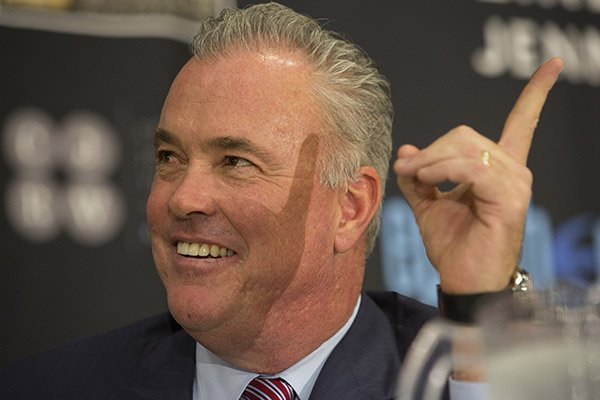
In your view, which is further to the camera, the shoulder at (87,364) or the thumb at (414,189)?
the shoulder at (87,364)

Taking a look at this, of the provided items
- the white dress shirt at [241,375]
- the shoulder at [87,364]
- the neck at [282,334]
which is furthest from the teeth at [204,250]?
the shoulder at [87,364]

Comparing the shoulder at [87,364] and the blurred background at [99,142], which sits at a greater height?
the blurred background at [99,142]

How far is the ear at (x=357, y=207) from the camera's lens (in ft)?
5.84

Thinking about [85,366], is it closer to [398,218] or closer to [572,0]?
[398,218]

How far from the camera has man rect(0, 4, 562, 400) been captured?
1.65 m

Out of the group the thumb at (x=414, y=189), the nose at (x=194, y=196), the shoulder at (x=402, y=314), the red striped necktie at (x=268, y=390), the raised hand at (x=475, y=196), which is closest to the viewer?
the raised hand at (x=475, y=196)

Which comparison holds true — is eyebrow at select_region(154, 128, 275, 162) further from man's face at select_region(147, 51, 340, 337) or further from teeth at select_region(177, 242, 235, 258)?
teeth at select_region(177, 242, 235, 258)

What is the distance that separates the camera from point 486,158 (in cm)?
129

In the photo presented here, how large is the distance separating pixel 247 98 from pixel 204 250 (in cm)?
26

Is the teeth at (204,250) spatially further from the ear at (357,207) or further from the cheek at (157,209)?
the ear at (357,207)

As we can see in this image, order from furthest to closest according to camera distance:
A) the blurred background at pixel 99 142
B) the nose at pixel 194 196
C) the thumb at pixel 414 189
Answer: the blurred background at pixel 99 142 < the nose at pixel 194 196 < the thumb at pixel 414 189

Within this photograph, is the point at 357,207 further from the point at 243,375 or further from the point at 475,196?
the point at 475,196

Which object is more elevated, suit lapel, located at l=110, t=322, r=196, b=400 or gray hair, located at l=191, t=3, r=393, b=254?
gray hair, located at l=191, t=3, r=393, b=254

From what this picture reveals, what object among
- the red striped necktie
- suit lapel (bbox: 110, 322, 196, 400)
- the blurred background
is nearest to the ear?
the red striped necktie
